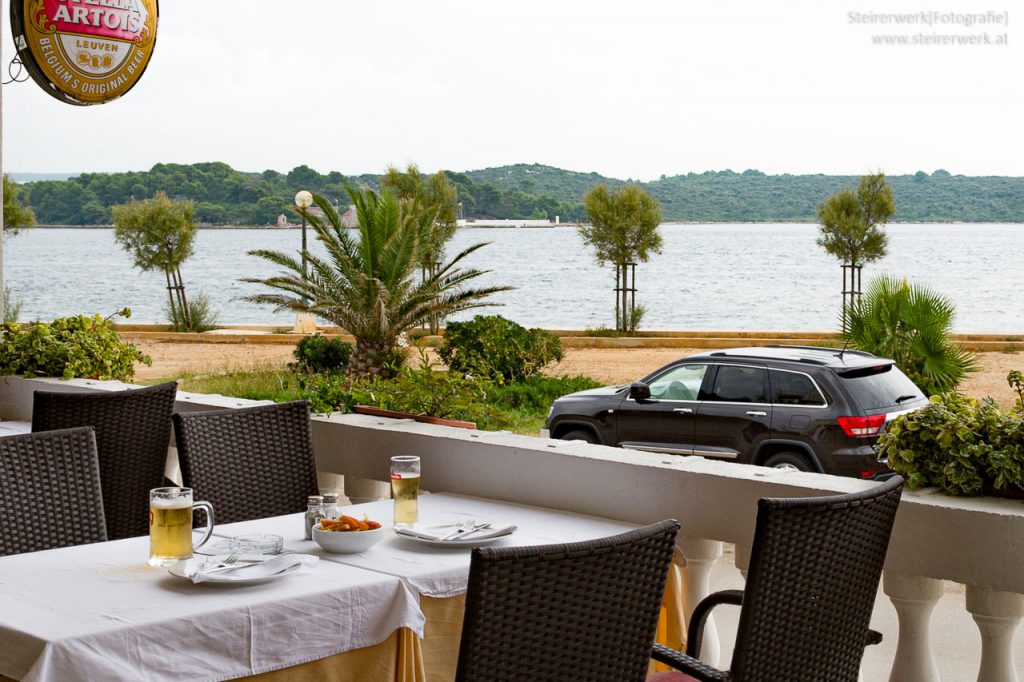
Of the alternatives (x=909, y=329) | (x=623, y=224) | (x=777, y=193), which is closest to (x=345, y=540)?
(x=909, y=329)

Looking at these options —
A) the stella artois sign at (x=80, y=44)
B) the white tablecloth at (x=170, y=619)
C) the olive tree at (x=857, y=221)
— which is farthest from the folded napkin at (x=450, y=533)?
the olive tree at (x=857, y=221)

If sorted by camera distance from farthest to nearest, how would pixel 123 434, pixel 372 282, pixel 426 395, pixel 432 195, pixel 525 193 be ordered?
pixel 525 193
pixel 432 195
pixel 372 282
pixel 426 395
pixel 123 434

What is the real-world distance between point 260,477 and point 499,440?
80 centimetres

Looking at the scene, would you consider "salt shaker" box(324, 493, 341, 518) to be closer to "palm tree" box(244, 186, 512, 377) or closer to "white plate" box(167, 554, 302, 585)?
"white plate" box(167, 554, 302, 585)

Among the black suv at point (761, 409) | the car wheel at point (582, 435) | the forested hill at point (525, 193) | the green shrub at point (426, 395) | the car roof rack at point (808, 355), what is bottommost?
the car wheel at point (582, 435)

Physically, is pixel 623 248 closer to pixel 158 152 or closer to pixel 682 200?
pixel 682 200

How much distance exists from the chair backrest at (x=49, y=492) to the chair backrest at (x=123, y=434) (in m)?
0.88

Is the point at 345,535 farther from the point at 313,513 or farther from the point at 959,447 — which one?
the point at 959,447

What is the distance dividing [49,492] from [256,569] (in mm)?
958

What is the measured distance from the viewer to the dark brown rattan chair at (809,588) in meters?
2.18

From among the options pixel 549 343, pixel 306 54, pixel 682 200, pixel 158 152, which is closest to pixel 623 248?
pixel 549 343

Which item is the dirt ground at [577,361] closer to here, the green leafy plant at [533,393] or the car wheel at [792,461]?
the green leafy plant at [533,393]

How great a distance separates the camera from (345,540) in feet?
8.74

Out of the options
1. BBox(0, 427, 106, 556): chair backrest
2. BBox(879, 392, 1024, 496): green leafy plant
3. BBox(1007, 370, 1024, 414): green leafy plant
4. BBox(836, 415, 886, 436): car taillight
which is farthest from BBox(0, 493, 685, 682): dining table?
BBox(836, 415, 886, 436): car taillight
